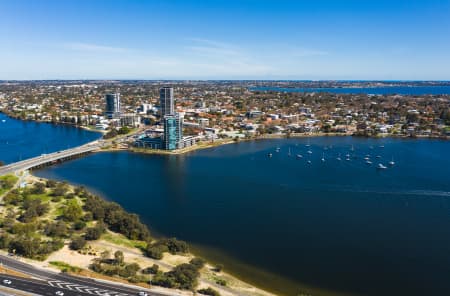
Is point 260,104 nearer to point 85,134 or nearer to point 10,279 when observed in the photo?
point 85,134

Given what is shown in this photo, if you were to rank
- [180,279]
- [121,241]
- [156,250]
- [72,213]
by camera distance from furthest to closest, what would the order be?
Answer: [72,213] → [121,241] → [156,250] → [180,279]

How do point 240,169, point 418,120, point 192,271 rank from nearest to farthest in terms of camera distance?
point 192,271 < point 240,169 < point 418,120

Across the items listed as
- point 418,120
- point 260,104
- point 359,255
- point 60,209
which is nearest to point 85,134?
point 60,209

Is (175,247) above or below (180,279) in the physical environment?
below

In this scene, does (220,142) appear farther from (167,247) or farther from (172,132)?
(167,247)

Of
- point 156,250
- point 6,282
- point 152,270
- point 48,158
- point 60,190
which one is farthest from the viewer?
point 48,158

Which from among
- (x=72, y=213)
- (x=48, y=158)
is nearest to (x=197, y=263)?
(x=72, y=213)
